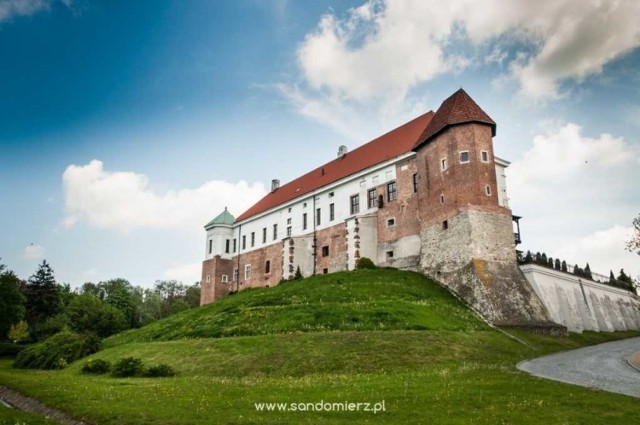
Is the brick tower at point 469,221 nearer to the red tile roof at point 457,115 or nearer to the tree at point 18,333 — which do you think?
the red tile roof at point 457,115

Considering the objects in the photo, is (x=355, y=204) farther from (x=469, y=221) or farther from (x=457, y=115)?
(x=469, y=221)

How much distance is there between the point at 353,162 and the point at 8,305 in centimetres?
3904

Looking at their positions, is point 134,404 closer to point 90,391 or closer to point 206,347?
point 90,391

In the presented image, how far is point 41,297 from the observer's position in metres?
63.4

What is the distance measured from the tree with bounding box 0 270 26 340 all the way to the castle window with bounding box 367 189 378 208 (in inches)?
1534

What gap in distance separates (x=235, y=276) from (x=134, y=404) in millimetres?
48119

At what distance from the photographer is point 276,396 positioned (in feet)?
44.5

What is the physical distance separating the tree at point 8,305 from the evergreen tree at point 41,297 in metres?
9.29

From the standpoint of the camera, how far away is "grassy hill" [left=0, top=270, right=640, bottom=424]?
1130 centimetres

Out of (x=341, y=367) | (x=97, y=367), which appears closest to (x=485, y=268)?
(x=341, y=367)

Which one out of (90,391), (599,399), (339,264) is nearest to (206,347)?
(90,391)

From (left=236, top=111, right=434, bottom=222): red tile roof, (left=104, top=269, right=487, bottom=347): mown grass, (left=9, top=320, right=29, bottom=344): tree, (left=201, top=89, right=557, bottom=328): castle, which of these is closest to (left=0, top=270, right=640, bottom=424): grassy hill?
(left=104, top=269, right=487, bottom=347): mown grass

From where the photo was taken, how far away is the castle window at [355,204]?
46.7 meters

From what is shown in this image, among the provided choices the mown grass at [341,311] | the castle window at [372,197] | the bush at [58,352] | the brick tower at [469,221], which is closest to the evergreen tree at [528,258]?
the brick tower at [469,221]
